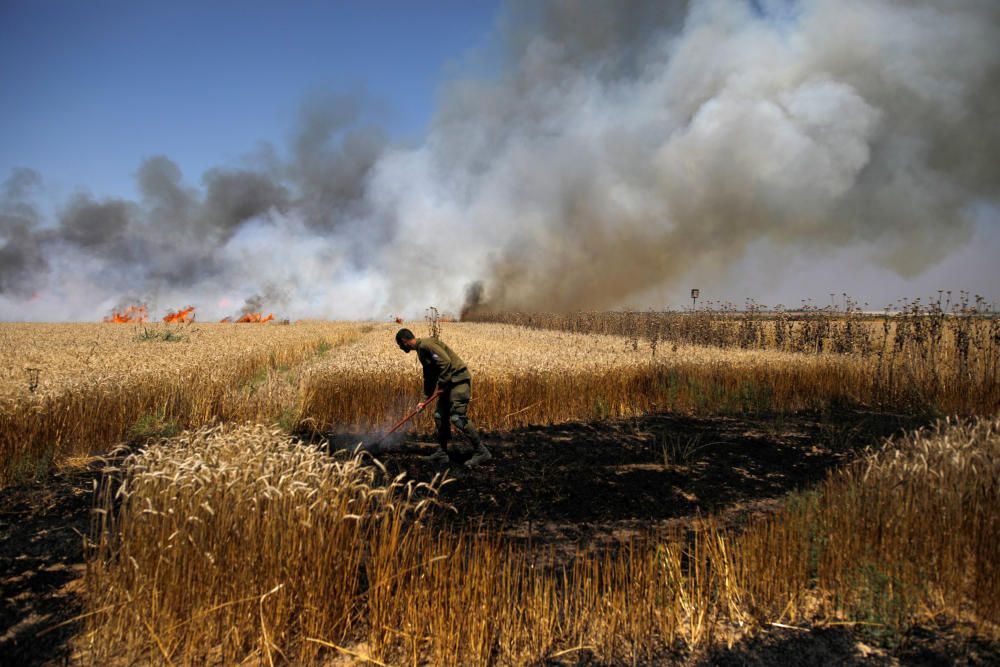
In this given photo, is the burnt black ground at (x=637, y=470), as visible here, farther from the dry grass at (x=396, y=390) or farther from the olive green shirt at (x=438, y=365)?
the olive green shirt at (x=438, y=365)

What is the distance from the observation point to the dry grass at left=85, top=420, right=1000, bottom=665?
3498mm

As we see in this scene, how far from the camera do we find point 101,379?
29.2 feet

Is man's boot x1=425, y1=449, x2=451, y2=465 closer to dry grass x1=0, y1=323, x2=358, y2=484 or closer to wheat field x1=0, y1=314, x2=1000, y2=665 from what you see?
wheat field x1=0, y1=314, x2=1000, y2=665

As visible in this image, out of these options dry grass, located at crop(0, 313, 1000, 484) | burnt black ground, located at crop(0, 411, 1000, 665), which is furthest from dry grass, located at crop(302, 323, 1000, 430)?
burnt black ground, located at crop(0, 411, 1000, 665)

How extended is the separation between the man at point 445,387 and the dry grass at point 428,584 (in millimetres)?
3336

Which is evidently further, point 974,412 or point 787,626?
point 974,412

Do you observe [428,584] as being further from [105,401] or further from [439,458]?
[105,401]

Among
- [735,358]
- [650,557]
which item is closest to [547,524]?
[650,557]

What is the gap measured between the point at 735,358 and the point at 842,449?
7.27 meters

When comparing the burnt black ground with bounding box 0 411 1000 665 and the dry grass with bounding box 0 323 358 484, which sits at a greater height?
the dry grass with bounding box 0 323 358 484

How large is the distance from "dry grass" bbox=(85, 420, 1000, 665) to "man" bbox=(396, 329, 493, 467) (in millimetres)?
3336

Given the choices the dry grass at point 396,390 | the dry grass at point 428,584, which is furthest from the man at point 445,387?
the dry grass at point 428,584

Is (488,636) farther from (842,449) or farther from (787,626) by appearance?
(842,449)

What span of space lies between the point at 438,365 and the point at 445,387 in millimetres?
376
